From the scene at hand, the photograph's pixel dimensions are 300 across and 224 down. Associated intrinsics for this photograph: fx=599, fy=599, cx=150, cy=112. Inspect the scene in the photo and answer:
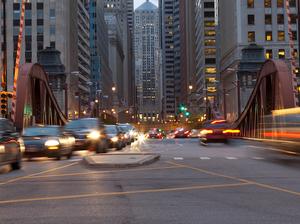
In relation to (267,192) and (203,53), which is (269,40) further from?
(267,192)

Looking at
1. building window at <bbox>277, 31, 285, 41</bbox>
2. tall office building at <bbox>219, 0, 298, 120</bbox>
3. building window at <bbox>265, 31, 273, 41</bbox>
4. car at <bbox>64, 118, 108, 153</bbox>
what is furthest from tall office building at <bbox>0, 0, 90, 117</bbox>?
car at <bbox>64, 118, 108, 153</bbox>

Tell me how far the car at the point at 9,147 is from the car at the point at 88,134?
995cm

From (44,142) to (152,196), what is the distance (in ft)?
42.7

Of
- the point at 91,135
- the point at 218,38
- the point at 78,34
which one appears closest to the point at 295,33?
the point at 218,38

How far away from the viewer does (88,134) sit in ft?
97.9

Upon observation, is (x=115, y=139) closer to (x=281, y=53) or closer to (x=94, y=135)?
(x=94, y=135)

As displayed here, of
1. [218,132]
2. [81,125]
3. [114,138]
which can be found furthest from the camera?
[218,132]

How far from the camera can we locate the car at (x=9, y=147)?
58.0 ft

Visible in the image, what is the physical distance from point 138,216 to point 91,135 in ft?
69.8

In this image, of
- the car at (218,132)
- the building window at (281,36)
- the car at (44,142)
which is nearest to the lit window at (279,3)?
the building window at (281,36)

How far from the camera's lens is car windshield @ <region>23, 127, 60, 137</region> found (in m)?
24.0

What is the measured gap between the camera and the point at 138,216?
8.91m

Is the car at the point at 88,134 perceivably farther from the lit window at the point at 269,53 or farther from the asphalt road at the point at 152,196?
the lit window at the point at 269,53

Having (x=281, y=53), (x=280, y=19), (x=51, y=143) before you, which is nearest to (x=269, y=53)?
(x=281, y=53)
